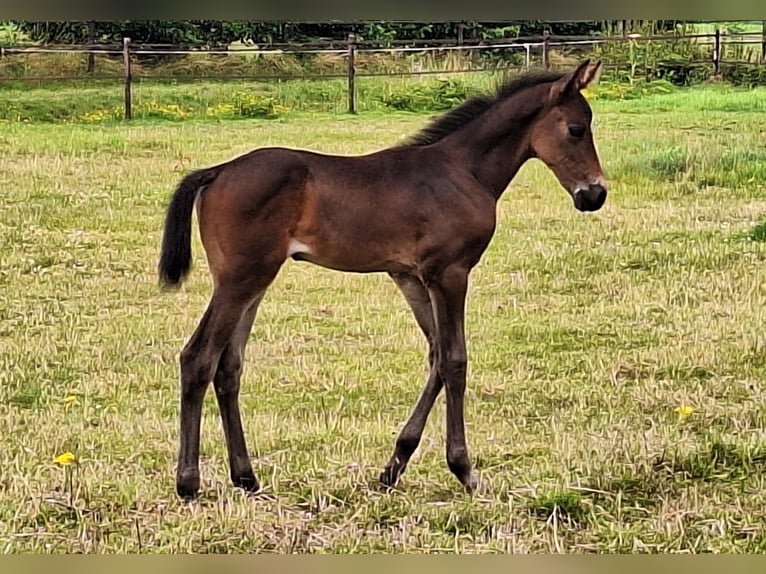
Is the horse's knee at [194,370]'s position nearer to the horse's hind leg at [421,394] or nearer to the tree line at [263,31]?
the horse's hind leg at [421,394]

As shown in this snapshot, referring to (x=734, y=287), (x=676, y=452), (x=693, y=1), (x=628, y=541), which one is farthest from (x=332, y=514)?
(x=693, y=1)

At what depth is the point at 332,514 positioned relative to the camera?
2.43 m

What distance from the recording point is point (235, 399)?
7.95 ft

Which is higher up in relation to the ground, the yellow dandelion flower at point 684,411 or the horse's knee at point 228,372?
the horse's knee at point 228,372

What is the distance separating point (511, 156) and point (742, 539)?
1.04m

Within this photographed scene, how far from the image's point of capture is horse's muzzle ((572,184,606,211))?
2.27 m

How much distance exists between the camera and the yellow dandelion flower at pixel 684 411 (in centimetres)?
269

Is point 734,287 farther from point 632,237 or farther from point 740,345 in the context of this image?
point 632,237

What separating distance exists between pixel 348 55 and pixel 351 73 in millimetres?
45

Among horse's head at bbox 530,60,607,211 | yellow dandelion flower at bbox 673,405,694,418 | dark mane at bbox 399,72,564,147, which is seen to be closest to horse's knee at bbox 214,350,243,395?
dark mane at bbox 399,72,564,147

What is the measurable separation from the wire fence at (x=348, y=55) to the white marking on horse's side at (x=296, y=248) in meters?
0.47

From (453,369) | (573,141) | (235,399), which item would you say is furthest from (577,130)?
(235,399)

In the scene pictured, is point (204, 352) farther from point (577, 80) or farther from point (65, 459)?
point (577, 80)

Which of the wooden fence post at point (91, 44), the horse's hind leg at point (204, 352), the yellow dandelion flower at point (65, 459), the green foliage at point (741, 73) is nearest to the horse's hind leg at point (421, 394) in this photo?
the horse's hind leg at point (204, 352)
